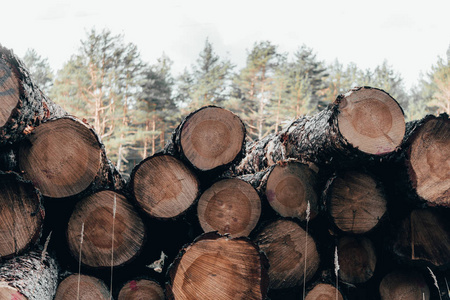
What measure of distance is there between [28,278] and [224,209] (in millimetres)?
1196

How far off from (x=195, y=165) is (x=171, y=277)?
29.3 inches

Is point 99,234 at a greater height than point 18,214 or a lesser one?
lesser

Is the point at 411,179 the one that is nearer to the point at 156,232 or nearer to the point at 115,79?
the point at 156,232

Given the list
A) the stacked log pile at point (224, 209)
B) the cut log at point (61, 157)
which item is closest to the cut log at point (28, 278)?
the stacked log pile at point (224, 209)

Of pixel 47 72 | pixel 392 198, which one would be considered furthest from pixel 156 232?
pixel 47 72

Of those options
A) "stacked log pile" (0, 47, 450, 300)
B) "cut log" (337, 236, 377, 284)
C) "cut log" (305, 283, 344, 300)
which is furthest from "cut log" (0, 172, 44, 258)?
"cut log" (337, 236, 377, 284)

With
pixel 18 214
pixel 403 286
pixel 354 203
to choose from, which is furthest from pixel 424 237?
pixel 18 214

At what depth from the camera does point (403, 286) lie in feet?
7.93

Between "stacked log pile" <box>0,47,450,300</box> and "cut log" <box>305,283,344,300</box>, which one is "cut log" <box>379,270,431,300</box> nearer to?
"stacked log pile" <box>0,47,450,300</box>

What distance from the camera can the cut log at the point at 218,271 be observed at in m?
1.69

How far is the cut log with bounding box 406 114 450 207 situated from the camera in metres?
2.15

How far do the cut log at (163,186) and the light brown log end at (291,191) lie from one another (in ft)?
2.04

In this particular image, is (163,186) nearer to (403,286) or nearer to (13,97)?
(13,97)

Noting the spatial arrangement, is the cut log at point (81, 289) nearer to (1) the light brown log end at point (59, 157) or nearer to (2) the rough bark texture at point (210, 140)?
(1) the light brown log end at point (59, 157)
